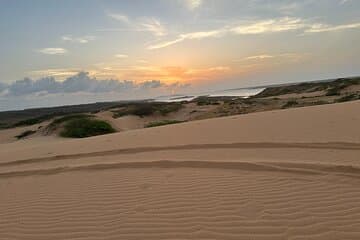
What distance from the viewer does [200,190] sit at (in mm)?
5188

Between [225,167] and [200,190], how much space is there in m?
1.25

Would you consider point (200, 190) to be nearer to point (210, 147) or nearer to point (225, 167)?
point (225, 167)

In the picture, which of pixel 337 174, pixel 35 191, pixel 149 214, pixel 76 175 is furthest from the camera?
pixel 76 175

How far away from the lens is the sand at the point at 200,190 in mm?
3924

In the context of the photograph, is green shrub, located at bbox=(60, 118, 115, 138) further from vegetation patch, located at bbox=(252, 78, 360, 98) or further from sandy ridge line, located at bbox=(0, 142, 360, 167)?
vegetation patch, located at bbox=(252, 78, 360, 98)


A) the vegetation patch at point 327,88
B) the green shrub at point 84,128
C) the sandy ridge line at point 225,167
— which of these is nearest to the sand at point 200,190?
the sandy ridge line at point 225,167

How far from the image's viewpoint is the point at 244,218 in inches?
158

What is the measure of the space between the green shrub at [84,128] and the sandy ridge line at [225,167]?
11271mm

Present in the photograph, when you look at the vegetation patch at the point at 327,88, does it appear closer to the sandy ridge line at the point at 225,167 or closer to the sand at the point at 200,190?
the sand at the point at 200,190

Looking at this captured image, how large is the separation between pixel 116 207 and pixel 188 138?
5242 millimetres

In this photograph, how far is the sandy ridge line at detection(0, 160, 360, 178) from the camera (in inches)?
212

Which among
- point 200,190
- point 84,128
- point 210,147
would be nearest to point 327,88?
point 84,128

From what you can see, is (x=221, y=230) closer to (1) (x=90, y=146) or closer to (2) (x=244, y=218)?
(2) (x=244, y=218)

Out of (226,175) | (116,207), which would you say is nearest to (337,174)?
(226,175)
